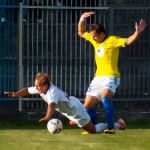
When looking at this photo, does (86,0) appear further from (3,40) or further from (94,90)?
(94,90)

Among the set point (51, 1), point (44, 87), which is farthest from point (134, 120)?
point (44, 87)

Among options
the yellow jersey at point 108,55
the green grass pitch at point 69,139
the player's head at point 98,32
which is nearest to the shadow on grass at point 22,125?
the green grass pitch at point 69,139

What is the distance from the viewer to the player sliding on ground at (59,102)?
1306cm

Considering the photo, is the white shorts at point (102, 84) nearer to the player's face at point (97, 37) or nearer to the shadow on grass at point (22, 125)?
the player's face at point (97, 37)

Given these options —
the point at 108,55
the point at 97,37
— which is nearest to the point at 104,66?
the point at 108,55

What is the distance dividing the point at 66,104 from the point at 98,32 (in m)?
1.49

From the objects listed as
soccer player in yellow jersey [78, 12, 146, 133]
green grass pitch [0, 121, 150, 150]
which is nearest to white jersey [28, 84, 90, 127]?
green grass pitch [0, 121, 150, 150]

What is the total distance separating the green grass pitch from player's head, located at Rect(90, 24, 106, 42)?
1654 millimetres

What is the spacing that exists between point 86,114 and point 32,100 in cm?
387

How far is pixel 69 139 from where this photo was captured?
1366 cm

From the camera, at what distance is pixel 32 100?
17500mm

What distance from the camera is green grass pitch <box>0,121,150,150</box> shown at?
12547 mm

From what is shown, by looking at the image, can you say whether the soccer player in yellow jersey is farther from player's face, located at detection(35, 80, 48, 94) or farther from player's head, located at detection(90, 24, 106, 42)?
player's face, located at detection(35, 80, 48, 94)

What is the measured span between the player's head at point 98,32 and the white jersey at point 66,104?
1.28m
